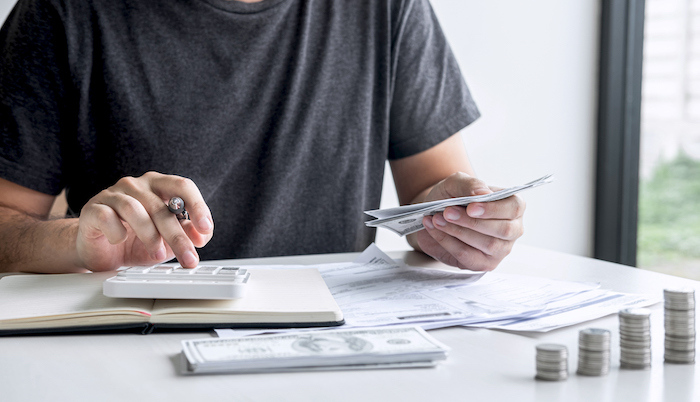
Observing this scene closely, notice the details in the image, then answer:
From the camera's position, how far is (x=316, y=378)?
0.47 m

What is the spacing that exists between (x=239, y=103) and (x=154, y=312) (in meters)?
0.68

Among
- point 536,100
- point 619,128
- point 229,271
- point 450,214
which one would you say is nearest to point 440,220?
point 450,214

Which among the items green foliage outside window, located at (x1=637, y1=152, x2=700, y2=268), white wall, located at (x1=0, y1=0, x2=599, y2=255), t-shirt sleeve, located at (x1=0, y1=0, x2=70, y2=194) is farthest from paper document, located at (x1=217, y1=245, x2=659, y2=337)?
green foliage outside window, located at (x1=637, y1=152, x2=700, y2=268)

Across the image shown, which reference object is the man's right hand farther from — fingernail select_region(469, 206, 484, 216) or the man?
fingernail select_region(469, 206, 484, 216)

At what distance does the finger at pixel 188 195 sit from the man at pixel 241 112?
18cm

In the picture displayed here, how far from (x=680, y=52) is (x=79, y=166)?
2.33m

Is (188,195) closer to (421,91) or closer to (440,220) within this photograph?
(440,220)

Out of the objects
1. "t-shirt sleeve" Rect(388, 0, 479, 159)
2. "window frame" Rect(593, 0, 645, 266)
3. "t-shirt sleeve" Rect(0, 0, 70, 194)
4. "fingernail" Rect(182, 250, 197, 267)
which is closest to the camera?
"fingernail" Rect(182, 250, 197, 267)

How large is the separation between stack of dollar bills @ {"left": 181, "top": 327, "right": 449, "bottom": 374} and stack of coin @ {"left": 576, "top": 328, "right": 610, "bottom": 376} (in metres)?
0.10

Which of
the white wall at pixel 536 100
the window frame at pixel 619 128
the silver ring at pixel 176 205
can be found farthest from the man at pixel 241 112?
the window frame at pixel 619 128

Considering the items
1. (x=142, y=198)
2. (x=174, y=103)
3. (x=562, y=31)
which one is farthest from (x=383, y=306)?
(x=562, y=31)

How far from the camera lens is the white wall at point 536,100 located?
213 cm

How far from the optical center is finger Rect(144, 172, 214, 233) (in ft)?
2.35

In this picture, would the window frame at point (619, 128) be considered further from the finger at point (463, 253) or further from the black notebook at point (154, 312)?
the black notebook at point (154, 312)
